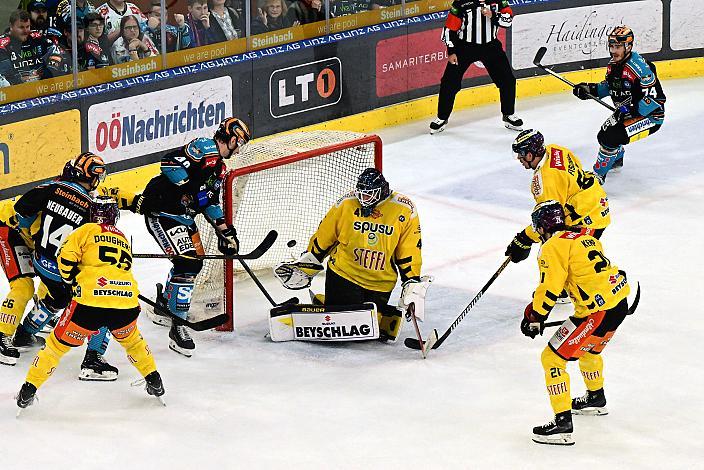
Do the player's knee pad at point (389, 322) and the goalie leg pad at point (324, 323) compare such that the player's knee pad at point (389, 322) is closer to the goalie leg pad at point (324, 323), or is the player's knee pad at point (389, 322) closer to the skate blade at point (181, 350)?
the goalie leg pad at point (324, 323)

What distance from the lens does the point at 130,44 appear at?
9.55 metres

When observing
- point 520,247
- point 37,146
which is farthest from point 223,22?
point 520,247

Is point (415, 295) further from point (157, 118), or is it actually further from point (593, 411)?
point (157, 118)

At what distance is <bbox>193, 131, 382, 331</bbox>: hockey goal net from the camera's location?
25.7 feet

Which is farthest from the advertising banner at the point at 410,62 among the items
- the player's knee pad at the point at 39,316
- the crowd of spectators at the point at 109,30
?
the player's knee pad at the point at 39,316

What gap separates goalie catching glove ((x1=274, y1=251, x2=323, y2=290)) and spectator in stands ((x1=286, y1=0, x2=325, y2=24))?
3834 millimetres

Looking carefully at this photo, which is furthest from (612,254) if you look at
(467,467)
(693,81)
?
(693,81)

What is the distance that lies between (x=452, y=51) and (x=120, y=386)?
17.7 feet

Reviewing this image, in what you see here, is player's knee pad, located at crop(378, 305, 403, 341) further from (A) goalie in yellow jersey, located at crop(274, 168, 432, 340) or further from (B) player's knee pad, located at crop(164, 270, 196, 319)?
(B) player's knee pad, located at crop(164, 270, 196, 319)

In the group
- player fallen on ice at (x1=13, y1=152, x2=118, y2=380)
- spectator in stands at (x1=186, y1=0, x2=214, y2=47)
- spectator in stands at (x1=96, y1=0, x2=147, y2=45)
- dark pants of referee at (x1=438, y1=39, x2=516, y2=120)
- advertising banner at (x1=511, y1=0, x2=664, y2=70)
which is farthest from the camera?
advertising banner at (x1=511, y1=0, x2=664, y2=70)

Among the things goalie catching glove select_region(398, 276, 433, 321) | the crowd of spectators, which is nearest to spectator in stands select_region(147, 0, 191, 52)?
the crowd of spectators

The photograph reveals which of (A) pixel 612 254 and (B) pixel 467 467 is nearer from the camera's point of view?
(B) pixel 467 467

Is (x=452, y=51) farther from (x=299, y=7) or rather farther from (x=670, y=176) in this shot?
(x=670, y=176)

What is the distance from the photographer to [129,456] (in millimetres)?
5848
